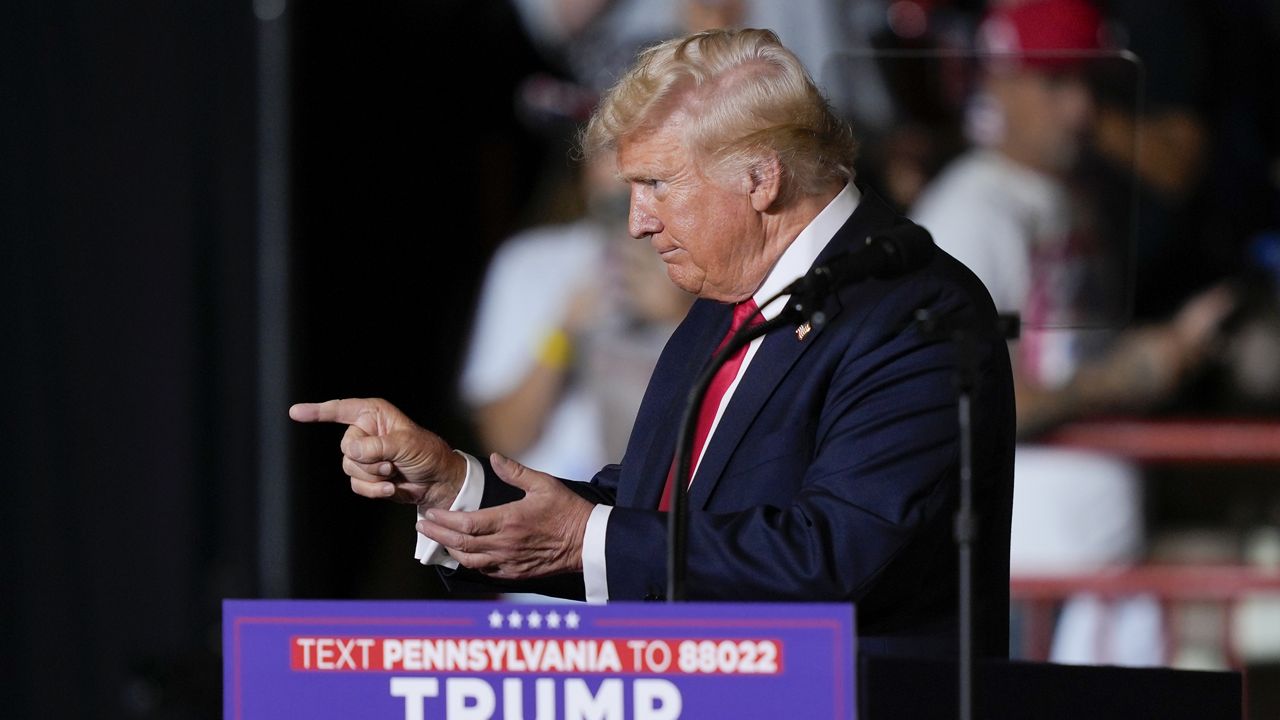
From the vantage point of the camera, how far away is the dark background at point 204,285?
145 inches

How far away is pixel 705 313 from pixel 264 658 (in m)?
0.88

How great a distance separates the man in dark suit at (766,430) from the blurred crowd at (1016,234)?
1573mm

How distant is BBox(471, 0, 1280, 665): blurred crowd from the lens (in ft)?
11.1

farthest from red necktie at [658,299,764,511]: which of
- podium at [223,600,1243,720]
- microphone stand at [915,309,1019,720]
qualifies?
podium at [223,600,1243,720]

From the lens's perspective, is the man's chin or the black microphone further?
the man's chin

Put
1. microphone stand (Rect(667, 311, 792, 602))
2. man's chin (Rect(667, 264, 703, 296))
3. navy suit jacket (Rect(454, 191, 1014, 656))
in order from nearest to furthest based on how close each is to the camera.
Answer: microphone stand (Rect(667, 311, 792, 602)) → navy suit jacket (Rect(454, 191, 1014, 656)) → man's chin (Rect(667, 264, 703, 296))

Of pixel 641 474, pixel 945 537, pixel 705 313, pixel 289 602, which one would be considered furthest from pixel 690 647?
pixel 705 313

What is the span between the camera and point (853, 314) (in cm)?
171

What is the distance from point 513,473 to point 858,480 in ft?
1.13

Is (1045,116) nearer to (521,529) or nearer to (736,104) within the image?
(736,104)

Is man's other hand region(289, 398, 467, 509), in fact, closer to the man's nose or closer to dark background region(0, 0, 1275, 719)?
the man's nose

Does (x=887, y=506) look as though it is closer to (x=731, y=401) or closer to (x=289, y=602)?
(x=731, y=401)

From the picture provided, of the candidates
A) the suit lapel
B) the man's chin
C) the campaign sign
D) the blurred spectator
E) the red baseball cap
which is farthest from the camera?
the red baseball cap

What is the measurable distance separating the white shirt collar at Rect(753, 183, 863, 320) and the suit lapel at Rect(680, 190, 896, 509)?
0.05 feet
